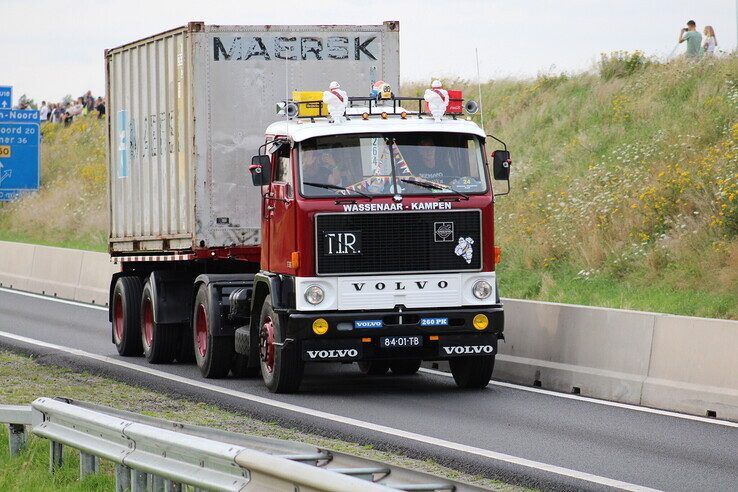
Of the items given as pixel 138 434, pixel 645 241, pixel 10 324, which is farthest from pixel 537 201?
pixel 138 434

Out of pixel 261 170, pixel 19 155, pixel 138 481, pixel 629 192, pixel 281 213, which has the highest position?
pixel 19 155

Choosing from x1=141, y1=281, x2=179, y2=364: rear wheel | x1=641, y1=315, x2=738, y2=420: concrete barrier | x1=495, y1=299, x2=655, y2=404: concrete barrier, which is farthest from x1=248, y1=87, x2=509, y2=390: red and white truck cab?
x1=141, y1=281, x2=179, y2=364: rear wheel

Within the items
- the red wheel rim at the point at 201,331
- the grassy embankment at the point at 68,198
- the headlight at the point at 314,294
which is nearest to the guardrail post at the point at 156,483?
the headlight at the point at 314,294

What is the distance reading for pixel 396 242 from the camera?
15.2 metres

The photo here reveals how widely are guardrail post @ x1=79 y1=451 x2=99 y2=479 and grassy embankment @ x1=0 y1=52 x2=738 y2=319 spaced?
12.4 metres

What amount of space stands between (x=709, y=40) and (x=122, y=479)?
29.8 metres

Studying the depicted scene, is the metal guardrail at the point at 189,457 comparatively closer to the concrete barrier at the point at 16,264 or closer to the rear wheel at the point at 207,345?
the rear wheel at the point at 207,345

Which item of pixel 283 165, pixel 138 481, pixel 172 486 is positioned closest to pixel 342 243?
pixel 283 165

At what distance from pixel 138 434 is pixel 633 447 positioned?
4.63m

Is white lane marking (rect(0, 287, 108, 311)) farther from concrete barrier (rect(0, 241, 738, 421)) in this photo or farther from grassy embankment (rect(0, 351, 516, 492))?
concrete barrier (rect(0, 241, 738, 421))

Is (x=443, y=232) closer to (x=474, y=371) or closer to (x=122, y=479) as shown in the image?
(x=474, y=371)

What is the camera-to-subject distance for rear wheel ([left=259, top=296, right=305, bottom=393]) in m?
15.3

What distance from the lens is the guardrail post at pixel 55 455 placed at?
33.2ft

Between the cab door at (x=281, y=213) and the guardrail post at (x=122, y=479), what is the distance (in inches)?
244
